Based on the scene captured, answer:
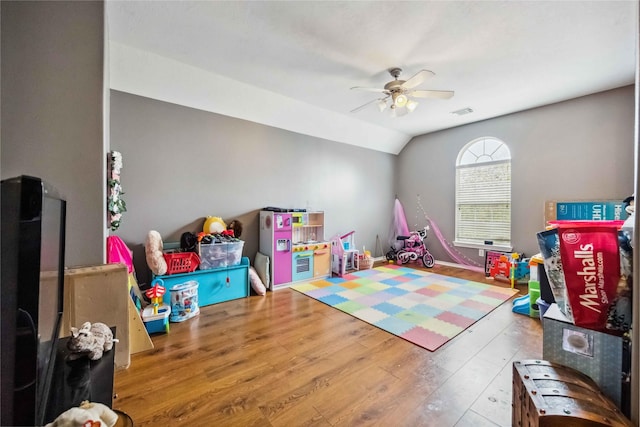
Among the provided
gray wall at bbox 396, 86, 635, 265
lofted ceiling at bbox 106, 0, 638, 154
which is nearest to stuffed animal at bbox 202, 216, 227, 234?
lofted ceiling at bbox 106, 0, 638, 154

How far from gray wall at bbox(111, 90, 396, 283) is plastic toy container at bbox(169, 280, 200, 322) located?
29.3 inches

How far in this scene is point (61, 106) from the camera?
1.72 metres

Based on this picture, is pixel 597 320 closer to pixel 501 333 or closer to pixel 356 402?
pixel 356 402

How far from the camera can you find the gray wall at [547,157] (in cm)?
344

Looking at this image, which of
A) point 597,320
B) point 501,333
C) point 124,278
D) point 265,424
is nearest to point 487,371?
point 501,333

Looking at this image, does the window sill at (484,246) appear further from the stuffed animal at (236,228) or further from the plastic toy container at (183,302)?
the plastic toy container at (183,302)

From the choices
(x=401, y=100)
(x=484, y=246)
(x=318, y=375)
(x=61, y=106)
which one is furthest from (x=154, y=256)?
(x=484, y=246)

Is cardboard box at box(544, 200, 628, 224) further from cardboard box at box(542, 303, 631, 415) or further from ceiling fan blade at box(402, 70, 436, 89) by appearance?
cardboard box at box(542, 303, 631, 415)

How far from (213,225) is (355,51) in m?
2.70

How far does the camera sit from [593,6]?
2000mm

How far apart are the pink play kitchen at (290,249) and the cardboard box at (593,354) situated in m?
3.05

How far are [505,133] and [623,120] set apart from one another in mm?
1320

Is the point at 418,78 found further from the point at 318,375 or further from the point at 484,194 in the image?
the point at 484,194

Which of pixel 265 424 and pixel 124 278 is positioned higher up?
pixel 124 278
